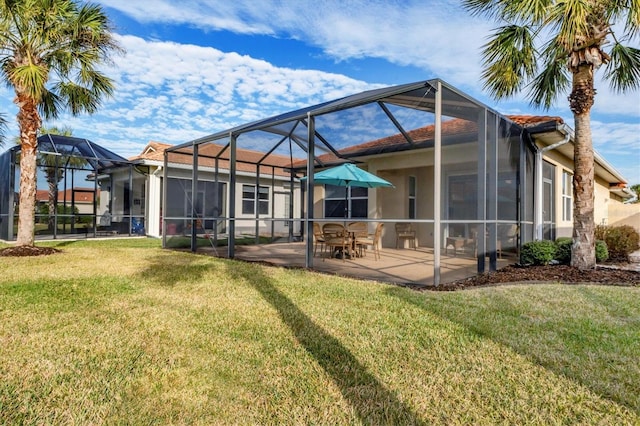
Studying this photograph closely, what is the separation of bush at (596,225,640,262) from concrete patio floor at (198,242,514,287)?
395 cm

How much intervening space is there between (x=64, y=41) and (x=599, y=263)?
14.5m

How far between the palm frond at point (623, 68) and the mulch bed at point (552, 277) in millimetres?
4421

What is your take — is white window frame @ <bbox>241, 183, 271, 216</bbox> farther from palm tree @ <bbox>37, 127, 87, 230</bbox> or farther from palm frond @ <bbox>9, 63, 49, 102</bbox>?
palm tree @ <bbox>37, 127, 87, 230</bbox>

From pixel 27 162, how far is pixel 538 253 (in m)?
12.3

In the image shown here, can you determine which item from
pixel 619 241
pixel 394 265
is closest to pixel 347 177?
pixel 394 265

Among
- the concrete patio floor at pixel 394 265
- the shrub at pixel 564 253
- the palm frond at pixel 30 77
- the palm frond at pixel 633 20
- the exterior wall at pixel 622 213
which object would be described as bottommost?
the concrete patio floor at pixel 394 265

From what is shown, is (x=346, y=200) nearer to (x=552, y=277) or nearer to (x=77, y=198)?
(x=552, y=277)

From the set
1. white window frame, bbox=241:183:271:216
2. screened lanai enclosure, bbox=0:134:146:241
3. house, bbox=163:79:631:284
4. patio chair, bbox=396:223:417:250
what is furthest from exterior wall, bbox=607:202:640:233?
screened lanai enclosure, bbox=0:134:146:241

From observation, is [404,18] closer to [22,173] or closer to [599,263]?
[599,263]

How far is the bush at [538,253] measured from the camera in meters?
7.44

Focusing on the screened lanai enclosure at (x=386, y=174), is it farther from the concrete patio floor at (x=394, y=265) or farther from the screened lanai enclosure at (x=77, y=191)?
the screened lanai enclosure at (x=77, y=191)

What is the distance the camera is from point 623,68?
7.94 meters

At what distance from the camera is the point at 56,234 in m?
14.0

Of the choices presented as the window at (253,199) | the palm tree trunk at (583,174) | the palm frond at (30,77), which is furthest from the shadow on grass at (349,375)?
the window at (253,199)
